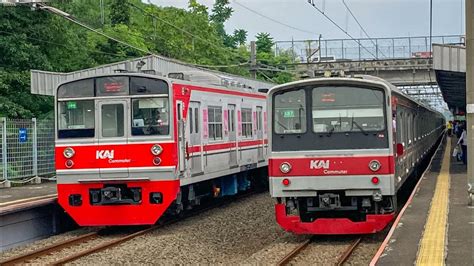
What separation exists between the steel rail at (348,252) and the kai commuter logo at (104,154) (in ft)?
15.0

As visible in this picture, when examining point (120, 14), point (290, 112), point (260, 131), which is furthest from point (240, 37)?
point (290, 112)

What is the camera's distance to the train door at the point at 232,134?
1672cm

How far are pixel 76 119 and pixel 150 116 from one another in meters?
1.40

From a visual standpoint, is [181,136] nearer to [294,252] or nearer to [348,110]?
[348,110]

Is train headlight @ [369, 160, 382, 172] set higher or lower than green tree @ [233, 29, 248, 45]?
lower

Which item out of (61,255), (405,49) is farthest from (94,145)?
(405,49)

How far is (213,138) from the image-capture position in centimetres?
1549

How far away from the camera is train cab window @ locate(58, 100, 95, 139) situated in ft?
42.7

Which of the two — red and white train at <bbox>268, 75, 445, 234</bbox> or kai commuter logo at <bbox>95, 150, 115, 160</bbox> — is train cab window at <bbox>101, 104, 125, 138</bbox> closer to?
kai commuter logo at <bbox>95, 150, 115, 160</bbox>

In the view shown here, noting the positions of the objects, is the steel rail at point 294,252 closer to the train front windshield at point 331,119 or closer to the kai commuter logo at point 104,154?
the train front windshield at point 331,119

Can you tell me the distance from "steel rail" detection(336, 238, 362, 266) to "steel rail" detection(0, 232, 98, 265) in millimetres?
4650

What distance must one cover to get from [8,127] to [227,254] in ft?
31.4

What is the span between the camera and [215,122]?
15.6 meters

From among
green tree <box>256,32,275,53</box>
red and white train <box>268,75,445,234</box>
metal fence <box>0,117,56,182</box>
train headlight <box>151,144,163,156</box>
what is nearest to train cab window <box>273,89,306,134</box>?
red and white train <box>268,75,445,234</box>
